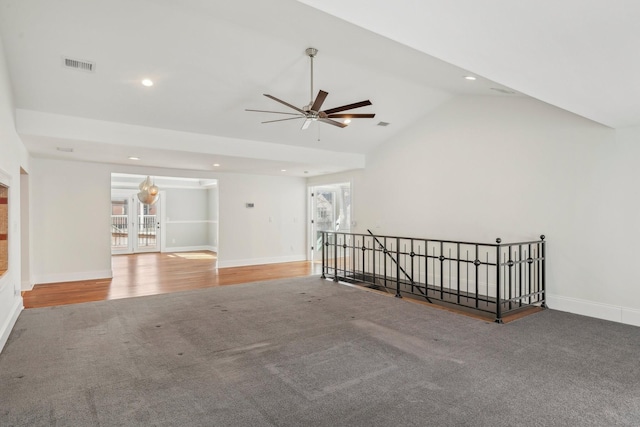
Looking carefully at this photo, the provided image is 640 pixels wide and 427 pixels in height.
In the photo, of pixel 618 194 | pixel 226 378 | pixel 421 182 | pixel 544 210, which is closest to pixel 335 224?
pixel 421 182

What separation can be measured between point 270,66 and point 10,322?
424 centimetres

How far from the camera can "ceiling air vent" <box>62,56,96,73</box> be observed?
4.00m

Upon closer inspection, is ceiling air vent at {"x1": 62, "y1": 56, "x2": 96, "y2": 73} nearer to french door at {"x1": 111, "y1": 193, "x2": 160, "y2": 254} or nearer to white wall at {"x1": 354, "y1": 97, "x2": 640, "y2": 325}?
white wall at {"x1": 354, "y1": 97, "x2": 640, "y2": 325}

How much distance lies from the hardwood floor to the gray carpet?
99cm

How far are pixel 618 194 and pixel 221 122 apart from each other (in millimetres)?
5517

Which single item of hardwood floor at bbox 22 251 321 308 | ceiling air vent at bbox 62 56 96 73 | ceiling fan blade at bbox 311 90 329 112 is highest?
ceiling air vent at bbox 62 56 96 73

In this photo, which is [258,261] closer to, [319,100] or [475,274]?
[475,274]

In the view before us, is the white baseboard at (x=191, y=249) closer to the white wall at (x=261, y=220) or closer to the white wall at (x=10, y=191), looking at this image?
the white wall at (x=261, y=220)

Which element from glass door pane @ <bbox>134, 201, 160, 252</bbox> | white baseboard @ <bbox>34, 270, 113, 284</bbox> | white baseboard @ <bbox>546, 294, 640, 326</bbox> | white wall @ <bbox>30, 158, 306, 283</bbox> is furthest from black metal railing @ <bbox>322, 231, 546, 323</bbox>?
glass door pane @ <bbox>134, 201, 160, 252</bbox>

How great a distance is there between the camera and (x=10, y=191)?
4203 millimetres

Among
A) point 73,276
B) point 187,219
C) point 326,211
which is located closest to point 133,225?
point 187,219

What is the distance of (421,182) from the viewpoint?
21.9 feet

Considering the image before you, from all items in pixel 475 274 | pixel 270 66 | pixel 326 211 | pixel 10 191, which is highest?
pixel 270 66

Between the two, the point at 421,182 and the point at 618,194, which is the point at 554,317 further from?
the point at 421,182
